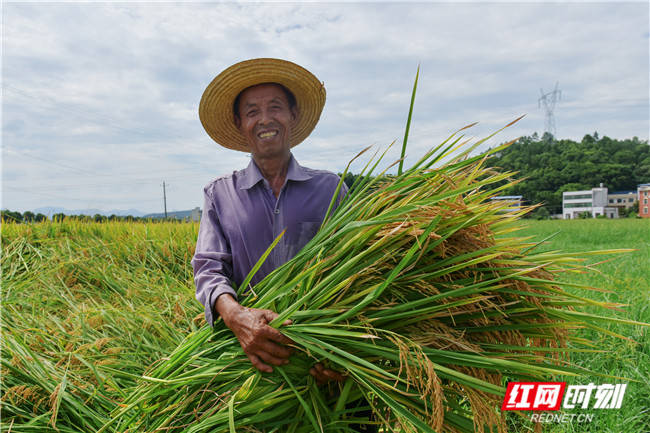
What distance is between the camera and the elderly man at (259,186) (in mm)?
1711

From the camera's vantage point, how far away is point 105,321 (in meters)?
3.23

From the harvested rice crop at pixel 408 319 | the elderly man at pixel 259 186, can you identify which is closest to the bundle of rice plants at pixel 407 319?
the harvested rice crop at pixel 408 319

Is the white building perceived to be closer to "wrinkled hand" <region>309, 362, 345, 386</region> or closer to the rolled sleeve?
the rolled sleeve

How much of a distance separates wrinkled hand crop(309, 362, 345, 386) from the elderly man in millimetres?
445

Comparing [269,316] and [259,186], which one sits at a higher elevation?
[259,186]

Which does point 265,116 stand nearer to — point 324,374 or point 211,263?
point 211,263

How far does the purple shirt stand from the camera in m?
1.71

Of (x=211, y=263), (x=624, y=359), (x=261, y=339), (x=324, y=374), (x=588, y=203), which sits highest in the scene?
(x=588, y=203)

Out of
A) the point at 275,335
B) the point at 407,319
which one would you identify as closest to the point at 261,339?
the point at 275,335

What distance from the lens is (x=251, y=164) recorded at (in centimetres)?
194

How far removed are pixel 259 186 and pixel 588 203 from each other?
284ft

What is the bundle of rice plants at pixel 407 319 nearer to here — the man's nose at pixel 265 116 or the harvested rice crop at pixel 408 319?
the harvested rice crop at pixel 408 319

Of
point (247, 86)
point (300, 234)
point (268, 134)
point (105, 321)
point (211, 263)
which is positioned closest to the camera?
point (211, 263)
